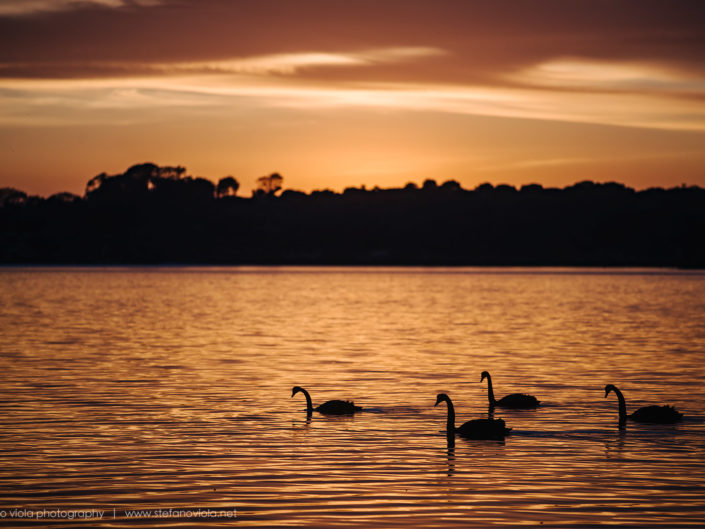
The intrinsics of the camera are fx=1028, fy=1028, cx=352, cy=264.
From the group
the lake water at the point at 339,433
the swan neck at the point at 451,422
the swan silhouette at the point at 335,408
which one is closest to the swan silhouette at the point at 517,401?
the lake water at the point at 339,433

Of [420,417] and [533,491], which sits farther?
[420,417]

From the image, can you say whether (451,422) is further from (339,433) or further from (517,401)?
(517,401)

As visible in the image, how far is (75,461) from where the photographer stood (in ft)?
74.9

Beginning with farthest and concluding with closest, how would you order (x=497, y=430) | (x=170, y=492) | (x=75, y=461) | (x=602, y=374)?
(x=602, y=374) → (x=497, y=430) → (x=75, y=461) → (x=170, y=492)

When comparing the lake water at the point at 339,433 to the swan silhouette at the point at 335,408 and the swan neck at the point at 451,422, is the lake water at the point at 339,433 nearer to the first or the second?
the swan silhouette at the point at 335,408

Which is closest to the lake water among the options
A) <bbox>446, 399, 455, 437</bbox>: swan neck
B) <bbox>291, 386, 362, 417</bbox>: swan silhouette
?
<bbox>291, 386, 362, 417</bbox>: swan silhouette

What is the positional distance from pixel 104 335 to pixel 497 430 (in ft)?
129

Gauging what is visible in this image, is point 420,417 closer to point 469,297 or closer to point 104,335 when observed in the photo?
point 104,335

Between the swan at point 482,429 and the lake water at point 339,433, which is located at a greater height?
the swan at point 482,429

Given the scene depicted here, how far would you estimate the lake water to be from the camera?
1894 centimetres

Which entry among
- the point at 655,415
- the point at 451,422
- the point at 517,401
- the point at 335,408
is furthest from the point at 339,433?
the point at 655,415

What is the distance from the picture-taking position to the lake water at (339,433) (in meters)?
18.9

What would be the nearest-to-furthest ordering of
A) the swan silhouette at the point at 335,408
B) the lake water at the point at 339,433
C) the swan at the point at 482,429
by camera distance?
1. the lake water at the point at 339,433
2. the swan at the point at 482,429
3. the swan silhouette at the point at 335,408

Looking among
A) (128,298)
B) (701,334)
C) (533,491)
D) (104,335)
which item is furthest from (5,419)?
(128,298)
